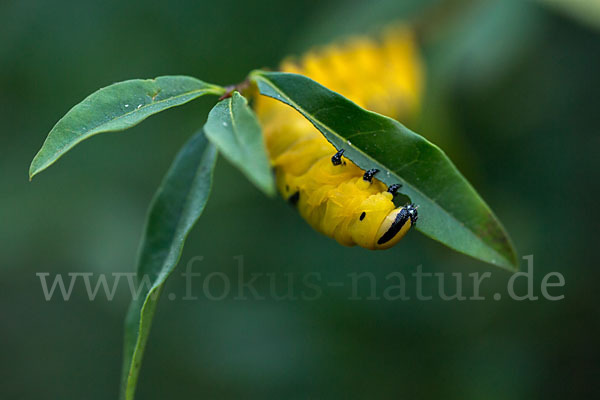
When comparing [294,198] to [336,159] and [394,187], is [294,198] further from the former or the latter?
[394,187]

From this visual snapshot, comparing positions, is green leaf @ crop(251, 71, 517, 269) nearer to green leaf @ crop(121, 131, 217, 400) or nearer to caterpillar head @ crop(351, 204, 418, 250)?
caterpillar head @ crop(351, 204, 418, 250)

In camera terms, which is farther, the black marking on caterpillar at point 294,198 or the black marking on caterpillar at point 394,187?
the black marking on caterpillar at point 294,198

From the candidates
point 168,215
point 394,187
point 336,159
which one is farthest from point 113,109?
point 394,187

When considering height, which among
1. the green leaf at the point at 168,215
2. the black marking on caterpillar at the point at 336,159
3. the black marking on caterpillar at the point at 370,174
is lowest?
the green leaf at the point at 168,215

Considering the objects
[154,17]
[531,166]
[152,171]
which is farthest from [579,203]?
[154,17]

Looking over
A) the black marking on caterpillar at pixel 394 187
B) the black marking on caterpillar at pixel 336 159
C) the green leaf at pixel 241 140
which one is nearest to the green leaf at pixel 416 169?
the black marking on caterpillar at pixel 394 187

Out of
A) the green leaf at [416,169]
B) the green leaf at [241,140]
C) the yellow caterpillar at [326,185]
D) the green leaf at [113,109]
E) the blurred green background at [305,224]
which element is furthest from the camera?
the blurred green background at [305,224]

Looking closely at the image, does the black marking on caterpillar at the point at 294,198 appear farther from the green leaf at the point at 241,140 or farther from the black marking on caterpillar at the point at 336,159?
the green leaf at the point at 241,140
